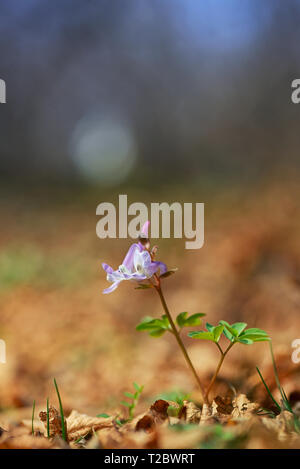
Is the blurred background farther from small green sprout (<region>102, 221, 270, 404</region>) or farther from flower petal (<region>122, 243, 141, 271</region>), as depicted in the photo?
flower petal (<region>122, 243, 141, 271</region>)

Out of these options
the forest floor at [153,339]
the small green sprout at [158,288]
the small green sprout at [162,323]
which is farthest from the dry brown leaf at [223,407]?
the small green sprout at [162,323]

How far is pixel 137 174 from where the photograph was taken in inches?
254

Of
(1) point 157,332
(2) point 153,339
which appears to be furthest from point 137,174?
(1) point 157,332

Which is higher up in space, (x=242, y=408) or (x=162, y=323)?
(x=162, y=323)

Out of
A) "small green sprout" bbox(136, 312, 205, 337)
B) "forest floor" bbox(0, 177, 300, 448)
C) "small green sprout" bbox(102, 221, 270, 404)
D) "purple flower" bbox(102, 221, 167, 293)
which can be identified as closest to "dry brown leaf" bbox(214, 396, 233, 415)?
"forest floor" bbox(0, 177, 300, 448)

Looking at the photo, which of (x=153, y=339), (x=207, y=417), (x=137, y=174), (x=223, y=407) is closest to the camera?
(x=207, y=417)

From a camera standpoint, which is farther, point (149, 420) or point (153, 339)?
point (153, 339)

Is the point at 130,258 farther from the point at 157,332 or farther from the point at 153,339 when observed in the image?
the point at 153,339

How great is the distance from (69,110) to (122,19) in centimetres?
208

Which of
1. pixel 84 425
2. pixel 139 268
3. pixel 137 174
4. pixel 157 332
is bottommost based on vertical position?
pixel 84 425

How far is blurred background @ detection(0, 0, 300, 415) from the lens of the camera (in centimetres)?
180

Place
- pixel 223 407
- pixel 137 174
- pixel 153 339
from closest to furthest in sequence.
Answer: pixel 223 407 < pixel 153 339 < pixel 137 174

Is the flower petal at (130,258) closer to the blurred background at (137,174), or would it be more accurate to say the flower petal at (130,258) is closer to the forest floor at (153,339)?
the forest floor at (153,339)

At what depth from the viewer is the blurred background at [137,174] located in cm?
180
